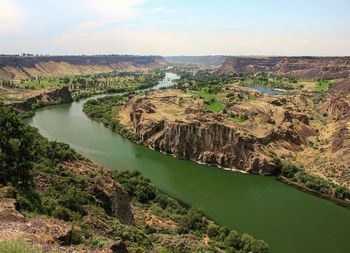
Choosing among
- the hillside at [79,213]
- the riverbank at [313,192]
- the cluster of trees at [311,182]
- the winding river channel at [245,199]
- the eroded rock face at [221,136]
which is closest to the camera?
the hillside at [79,213]

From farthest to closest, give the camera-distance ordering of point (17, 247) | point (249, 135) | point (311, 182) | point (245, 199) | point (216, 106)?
point (216, 106)
point (249, 135)
point (311, 182)
point (245, 199)
point (17, 247)

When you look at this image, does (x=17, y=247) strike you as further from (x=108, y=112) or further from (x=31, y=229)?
(x=108, y=112)

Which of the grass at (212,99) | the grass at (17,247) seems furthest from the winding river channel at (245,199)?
the grass at (17,247)

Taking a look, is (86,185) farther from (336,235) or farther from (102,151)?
(102,151)

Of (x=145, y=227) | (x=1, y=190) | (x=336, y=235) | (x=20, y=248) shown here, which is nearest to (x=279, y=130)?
(x=336, y=235)

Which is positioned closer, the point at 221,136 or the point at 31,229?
the point at 31,229

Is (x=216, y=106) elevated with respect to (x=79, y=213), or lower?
elevated

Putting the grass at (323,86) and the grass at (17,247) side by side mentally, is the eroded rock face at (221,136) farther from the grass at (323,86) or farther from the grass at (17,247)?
the grass at (323,86)

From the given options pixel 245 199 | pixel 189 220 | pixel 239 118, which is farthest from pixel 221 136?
pixel 189 220
